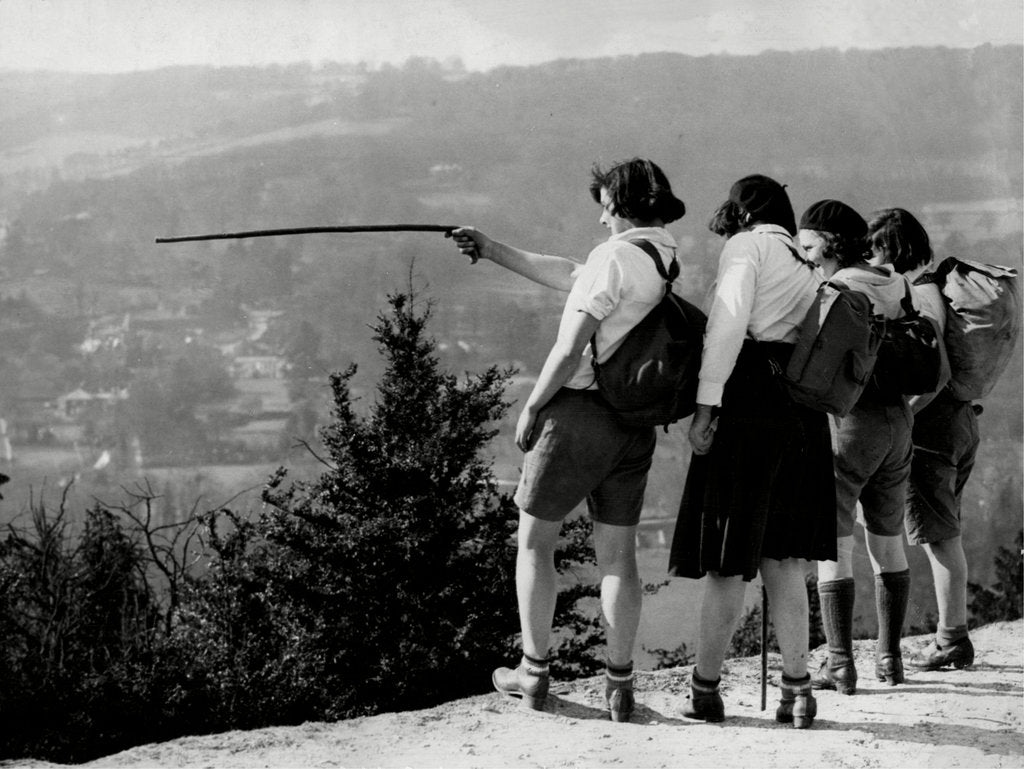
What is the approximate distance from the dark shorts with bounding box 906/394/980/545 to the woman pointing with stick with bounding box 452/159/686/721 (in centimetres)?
140

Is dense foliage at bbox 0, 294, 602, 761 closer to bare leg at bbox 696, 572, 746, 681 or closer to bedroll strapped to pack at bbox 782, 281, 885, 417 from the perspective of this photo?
bare leg at bbox 696, 572, 746, 681

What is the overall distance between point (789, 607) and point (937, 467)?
4.16 ft

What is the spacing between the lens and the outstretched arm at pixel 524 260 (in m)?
3.87

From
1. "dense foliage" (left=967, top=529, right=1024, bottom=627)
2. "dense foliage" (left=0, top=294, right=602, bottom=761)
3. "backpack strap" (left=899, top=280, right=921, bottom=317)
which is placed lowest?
"dense foliage" (left=967, top=529, right=1024, bottom=627)

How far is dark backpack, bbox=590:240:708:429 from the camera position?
11.5 ft

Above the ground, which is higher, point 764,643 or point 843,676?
point 764,643

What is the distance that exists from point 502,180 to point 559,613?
28.1m

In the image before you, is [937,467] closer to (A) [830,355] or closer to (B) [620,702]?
(A) [830,355]

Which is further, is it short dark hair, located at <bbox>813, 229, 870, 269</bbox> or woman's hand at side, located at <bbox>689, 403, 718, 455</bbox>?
short dark hair, located at <bbox>813, 229, 870, 269</bbox>

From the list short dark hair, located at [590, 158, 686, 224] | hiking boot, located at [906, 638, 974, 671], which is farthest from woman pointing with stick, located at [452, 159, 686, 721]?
hiking boot, located at [906, 638, 974, 671]

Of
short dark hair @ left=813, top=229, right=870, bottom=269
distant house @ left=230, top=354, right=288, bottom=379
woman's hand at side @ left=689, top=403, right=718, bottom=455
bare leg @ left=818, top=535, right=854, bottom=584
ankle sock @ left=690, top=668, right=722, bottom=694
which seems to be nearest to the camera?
woman's hand at side @ left=689, top=403, right=718, bottom=455

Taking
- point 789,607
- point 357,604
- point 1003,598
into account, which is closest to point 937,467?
point 789,607

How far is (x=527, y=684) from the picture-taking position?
12.6ft

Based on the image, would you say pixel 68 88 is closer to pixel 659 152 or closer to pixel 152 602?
pixel 659 152
